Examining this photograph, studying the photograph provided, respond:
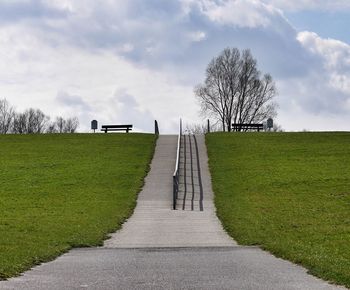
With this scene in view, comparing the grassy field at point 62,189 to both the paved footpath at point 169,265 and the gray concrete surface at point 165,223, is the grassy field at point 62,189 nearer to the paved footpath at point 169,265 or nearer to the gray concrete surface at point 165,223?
the gray concrete surface at point 165,223

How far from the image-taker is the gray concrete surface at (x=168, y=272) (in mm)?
9242

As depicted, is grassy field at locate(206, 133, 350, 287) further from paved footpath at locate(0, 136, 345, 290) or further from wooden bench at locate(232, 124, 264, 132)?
wooden bench at locate(232, 124, 264, 132)

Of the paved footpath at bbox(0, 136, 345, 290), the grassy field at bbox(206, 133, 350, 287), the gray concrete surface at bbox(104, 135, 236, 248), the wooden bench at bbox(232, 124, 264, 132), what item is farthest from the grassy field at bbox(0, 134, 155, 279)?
the wooden bench at bbox(232, 124, 264, 132)

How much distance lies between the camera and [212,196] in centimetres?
2820

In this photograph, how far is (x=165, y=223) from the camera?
2070 centimetres

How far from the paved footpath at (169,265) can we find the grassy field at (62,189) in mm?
735

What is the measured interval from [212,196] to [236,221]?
25.3 feet

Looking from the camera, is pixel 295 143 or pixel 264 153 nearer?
pixel 264 153

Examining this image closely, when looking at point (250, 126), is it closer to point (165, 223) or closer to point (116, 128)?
point (116, 128)

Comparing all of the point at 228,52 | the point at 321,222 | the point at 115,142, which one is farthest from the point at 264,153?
the point at 228,52

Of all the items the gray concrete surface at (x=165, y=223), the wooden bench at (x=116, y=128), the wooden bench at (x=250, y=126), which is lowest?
the gray concrete surface at (x=165, y=223)

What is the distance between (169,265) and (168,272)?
91 cm

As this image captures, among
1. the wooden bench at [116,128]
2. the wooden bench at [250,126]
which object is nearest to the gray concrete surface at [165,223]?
the wooden bench at [116,128]

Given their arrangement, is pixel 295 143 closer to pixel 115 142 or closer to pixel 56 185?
pixel 115 142
